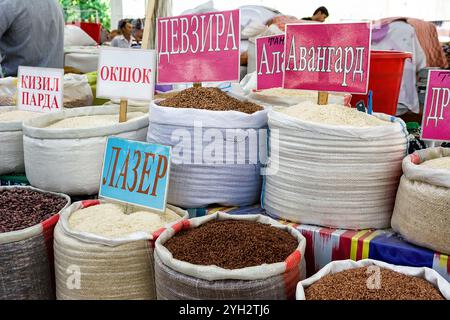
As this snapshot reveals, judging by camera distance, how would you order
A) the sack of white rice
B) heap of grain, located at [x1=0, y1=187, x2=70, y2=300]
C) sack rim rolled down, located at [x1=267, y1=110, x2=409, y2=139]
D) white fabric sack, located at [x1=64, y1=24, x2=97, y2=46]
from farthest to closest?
white fabric sack, located at [x1=64, y1=24, x2=97, y2=46] → heap of grain, located at [x1=0, y1=187, x2=70, y2=300] → sack rim rolled down, located at [x1=267, y1=110, x2=409, y2=139] → the sack of white rice

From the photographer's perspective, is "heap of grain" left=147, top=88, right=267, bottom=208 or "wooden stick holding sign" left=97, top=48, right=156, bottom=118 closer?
"heap of grain" left=147, top=88, right=267, bottom=208

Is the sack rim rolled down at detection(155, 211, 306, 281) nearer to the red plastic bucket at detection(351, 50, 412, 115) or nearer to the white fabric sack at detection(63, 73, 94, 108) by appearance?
the red plastic bucket at detection(351, 50, 412, 115)

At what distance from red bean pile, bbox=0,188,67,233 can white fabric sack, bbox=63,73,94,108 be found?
28.2 inches

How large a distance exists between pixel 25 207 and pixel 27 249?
6.8 inches

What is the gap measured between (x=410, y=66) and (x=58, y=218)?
3.25 meters

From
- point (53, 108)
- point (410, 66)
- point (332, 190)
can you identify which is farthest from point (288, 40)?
point (410, 66)

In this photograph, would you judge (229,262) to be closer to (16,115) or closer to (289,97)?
(289,97)

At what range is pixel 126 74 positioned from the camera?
146cm

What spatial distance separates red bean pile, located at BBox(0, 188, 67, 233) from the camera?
124 cm

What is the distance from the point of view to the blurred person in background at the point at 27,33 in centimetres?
252

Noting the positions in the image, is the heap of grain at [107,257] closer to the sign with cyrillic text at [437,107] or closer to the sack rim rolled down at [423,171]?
the sack rim rolled down at [423,171]

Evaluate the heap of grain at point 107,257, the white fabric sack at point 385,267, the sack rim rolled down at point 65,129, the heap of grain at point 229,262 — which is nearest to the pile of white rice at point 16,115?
the sack rim rolled down at point 65,129

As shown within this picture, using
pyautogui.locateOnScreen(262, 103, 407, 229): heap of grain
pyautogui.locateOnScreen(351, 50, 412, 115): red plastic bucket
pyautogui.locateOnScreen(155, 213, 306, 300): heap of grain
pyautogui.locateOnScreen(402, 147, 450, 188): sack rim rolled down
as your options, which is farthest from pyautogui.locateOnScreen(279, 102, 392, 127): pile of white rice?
pyautogui.locateOnScreen(351, 50, 412, 115): red plastic bucket
